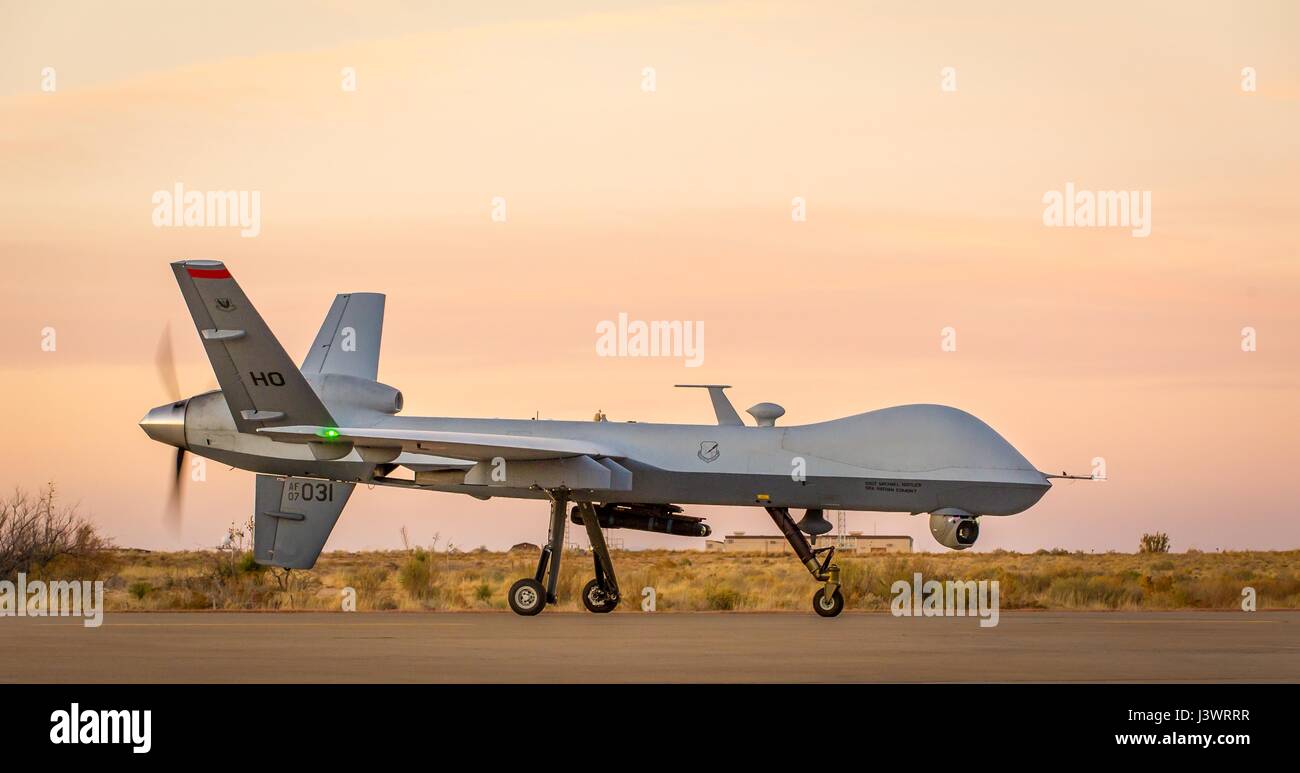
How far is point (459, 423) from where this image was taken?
28578 mm

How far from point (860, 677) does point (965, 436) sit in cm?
1136

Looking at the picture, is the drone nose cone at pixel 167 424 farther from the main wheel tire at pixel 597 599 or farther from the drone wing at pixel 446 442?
the main wheel tire at pixel 597 599

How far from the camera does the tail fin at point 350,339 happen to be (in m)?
30.5

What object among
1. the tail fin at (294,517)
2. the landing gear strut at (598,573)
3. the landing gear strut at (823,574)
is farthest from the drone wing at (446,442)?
the landing gear strut at (823,574)

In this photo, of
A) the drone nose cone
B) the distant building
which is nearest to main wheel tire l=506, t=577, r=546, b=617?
the drone nose cone

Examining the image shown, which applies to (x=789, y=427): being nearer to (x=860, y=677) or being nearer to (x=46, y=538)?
(x=860, y=677)

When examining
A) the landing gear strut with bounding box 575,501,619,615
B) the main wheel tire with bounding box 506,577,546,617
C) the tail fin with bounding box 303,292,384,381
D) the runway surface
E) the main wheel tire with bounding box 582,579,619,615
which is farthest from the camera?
the tail fin with bounding box 303,292,384,381

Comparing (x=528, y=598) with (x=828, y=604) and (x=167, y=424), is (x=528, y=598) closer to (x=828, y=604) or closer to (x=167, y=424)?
(x=828, y=604)

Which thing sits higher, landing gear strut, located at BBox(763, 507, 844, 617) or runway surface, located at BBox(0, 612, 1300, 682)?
landing gear strut, located at BBox(763, 507, 844, 617)

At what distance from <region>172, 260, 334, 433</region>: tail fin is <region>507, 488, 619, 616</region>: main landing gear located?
4280mm

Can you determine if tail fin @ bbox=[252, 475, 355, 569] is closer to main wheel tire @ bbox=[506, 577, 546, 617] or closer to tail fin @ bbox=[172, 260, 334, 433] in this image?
tail fin @ bbox=[172, 260, 334, 433]

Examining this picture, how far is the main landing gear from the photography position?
2691cm

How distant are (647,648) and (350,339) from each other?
43.2 feet

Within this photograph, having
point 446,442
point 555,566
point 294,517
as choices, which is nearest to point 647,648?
point 446,442
